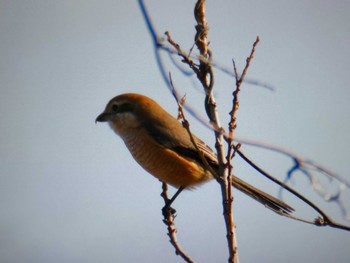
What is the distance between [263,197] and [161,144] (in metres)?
1.16

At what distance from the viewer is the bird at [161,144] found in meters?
4.39

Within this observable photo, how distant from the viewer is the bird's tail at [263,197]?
12.0 ft

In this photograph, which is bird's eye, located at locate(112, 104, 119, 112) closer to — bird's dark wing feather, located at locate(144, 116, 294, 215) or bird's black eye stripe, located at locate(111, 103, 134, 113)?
bird's black eye stripe, located at locate(111, 103, 134, 113)

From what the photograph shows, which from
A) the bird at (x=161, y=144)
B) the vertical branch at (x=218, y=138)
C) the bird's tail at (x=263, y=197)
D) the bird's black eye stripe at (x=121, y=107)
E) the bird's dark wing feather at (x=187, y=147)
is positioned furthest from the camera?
the bird's black eye stripe at (x=121, y=107)

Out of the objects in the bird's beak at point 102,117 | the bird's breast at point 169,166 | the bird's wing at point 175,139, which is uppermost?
the bird's wing at point 175,139

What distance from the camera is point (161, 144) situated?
15.3ft

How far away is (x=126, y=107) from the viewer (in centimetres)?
518

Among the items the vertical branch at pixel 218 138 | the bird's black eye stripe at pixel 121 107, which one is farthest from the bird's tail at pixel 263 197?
the bird's black eye stripe at pixel 121 107

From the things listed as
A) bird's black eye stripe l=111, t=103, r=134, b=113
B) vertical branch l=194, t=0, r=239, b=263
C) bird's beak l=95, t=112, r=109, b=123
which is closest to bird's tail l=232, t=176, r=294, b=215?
vertical branch l=194, t=0, r=239, b=263

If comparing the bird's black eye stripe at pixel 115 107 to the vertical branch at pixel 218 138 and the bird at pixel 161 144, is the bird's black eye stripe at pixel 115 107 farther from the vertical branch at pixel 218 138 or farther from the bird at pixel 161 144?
the vertical branch at pixel 218 138

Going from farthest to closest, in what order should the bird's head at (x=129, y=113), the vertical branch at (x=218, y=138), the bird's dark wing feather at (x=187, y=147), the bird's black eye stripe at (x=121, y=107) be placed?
the bird's black eye stripe at (x=121, y=107), the bird's head at (x=129, y=113), the bird's dark wing feather at (x=187, y=147), the vertical branch at (x=218, y=138)

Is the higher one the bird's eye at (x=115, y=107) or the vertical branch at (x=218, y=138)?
the bird's eye at (x=115, y=107)

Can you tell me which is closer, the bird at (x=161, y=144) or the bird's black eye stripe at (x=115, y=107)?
the bird at (x=161, y=144)

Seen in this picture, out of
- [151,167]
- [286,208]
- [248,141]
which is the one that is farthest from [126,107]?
[248,141]
